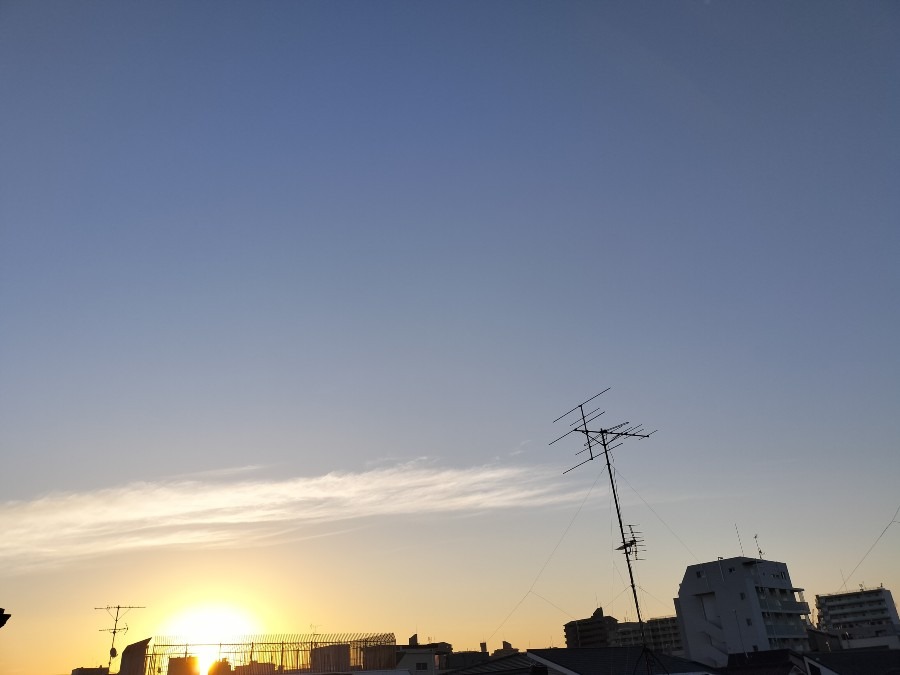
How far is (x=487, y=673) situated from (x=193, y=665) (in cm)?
1952

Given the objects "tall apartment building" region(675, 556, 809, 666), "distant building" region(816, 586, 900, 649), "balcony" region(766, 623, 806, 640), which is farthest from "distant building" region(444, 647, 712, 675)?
"distant building" region(816, 586, 900, 649)

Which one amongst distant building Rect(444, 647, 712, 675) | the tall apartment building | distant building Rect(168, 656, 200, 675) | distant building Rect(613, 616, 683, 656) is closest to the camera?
distant building Rect(168, 656, 200, 675)

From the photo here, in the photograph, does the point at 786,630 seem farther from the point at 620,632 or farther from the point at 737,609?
the point at 620,632

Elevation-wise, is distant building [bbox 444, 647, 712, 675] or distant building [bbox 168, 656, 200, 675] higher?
distant building [bbox 168, 656, 200, 675]

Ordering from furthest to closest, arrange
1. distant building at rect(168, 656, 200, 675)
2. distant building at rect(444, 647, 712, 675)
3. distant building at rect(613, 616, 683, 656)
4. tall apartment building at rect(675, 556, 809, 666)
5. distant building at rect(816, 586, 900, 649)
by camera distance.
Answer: distant building at rect(613, 616, 683, 656), distant building at rect(816, 586, 900, 649), tall apartment building at rect(675, 556, 809, 666), distant building at rect(444, 647, 712, 675), distant building at rect(168, 656, 200, 675)

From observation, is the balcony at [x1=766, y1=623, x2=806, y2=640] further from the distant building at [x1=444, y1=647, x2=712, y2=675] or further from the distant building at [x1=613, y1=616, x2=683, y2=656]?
the distant building at [x1=613, y1=616, x2=683, y2=656]

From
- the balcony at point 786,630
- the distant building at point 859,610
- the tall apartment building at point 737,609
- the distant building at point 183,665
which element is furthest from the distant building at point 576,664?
the distant building at point 859,610

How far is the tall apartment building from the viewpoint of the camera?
306 feet

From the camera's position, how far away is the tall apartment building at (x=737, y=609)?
93188 mm

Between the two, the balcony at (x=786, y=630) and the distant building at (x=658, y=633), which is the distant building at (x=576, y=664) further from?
the distant building at (x=658, y=633)

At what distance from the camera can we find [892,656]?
196 feet

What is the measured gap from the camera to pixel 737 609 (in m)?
95.2

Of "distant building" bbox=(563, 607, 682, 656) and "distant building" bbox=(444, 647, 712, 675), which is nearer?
"distant building" bbox=(444, 647, 712, 675)

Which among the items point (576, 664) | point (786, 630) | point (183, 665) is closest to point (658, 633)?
point (786, 630)
